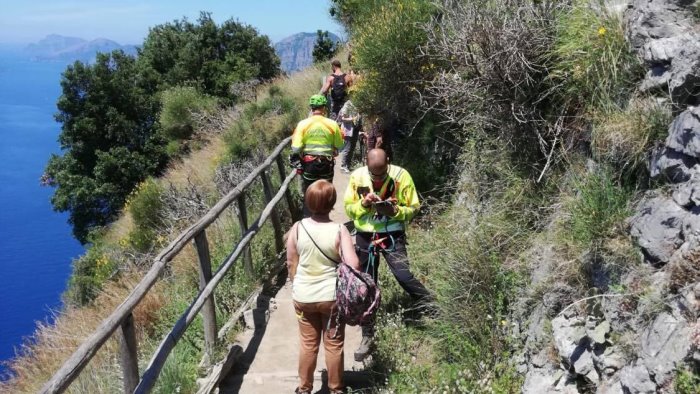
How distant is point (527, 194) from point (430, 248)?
1270 millimetres

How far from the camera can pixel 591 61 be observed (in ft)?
15.2

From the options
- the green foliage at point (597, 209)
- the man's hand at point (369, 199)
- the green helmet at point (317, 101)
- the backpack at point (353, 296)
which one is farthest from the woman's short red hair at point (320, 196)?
the green helmet at point (317, 101)

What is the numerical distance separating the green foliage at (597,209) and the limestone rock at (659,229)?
239mm

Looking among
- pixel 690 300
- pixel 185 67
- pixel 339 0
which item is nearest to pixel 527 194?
pixel 690 300

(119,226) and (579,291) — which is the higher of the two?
(579,291)

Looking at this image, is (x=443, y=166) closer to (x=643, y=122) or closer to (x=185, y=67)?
(x=643, y=122)

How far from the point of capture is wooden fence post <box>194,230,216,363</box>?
5129mm

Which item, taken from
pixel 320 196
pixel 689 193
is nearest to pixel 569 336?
pixel 689 193

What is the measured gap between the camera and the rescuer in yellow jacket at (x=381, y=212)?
4.87 meters

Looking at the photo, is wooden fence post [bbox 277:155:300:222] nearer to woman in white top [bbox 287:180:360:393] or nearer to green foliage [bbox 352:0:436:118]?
green foliage [bbox 352:0:436:118]

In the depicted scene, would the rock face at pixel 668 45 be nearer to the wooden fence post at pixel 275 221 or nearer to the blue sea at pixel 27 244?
the wooden fence post at pixel 275 221

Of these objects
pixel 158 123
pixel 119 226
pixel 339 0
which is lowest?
pixel 119 226

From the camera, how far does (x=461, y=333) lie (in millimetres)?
4707


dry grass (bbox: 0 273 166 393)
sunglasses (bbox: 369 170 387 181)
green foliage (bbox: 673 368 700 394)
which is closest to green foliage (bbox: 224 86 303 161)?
dry grass (bbox: 0 273 166 393)
